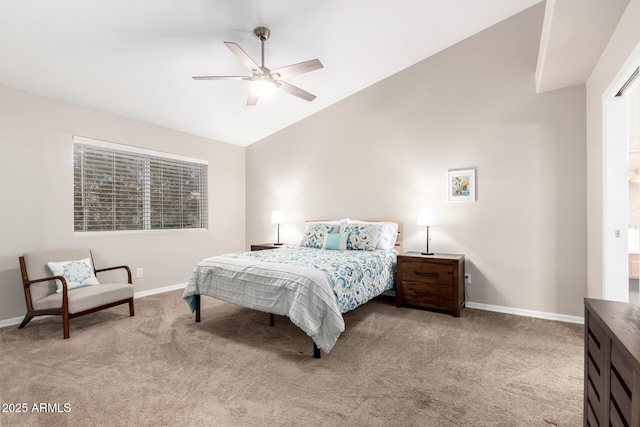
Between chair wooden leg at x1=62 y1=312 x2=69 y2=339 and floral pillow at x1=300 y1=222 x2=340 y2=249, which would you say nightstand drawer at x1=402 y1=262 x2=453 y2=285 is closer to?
floral pillow at x1=300 y1=222 x2=340 y2=249

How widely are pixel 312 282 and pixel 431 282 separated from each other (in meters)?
1.75

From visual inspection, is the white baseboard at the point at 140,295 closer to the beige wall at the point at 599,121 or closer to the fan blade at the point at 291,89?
the fan blade at the point at 291,89

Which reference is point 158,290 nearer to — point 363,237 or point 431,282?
point 363,237

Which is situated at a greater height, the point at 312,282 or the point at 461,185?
the point at 461,185

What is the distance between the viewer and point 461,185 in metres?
3.84

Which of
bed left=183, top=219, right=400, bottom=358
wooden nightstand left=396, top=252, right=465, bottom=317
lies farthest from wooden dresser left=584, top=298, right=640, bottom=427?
wooden nightstand left=396, top=252, right=465, bottom=317

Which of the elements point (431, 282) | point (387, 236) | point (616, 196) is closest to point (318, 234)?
point (387, 236)

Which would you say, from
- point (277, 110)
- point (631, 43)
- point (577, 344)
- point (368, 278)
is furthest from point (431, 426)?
point (277, 110)

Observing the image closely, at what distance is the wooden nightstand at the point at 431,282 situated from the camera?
3438 mm

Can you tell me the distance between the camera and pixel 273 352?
2.56m

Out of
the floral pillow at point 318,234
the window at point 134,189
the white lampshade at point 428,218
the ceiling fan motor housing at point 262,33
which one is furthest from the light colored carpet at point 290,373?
the ceiling fan motor housing at point 262,33

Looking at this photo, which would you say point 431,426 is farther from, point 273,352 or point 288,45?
point 288,45

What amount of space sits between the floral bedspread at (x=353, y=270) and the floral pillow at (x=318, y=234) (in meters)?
0.25

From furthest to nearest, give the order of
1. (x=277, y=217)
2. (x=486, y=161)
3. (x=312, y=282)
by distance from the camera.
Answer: (x=277, y=217) → (x=486, y=161) → (x=312, y=282)
